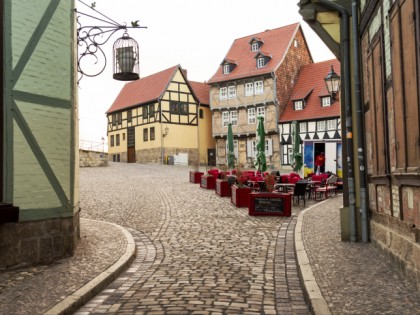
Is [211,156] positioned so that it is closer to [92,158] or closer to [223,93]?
[223,93]

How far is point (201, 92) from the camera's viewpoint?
50500 mm

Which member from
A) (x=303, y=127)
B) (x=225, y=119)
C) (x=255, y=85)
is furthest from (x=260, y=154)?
(x=225, y=119)

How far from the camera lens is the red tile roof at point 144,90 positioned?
1829 inches

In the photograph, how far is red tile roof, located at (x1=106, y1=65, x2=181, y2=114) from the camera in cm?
4647

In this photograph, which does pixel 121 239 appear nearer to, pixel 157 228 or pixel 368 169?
pixel 157 228

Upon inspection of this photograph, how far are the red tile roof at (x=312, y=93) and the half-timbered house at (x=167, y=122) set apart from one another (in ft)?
35.2

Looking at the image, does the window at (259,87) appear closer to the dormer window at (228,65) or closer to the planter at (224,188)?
the dormer window at (228,65)

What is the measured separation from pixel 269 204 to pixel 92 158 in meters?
26.9

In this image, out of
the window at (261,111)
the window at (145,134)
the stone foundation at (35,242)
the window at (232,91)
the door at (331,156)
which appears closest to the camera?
the stone foundation at (35,242)

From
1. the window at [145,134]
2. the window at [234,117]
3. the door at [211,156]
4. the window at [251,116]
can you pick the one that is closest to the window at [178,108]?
the window at [145,134]

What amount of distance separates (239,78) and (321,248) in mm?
34701

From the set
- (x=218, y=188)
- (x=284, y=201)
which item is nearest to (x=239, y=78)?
(x=218, y=188)

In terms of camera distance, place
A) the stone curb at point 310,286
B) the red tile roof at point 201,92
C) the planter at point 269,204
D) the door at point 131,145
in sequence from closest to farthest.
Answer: the stone curb at point 310,286 < the planter at point 269,204 < the red tile roof at point 201,92 < the door at point 131,145

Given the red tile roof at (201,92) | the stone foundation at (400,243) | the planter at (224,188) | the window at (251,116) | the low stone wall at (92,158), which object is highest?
the red tile roof at (201,92)
